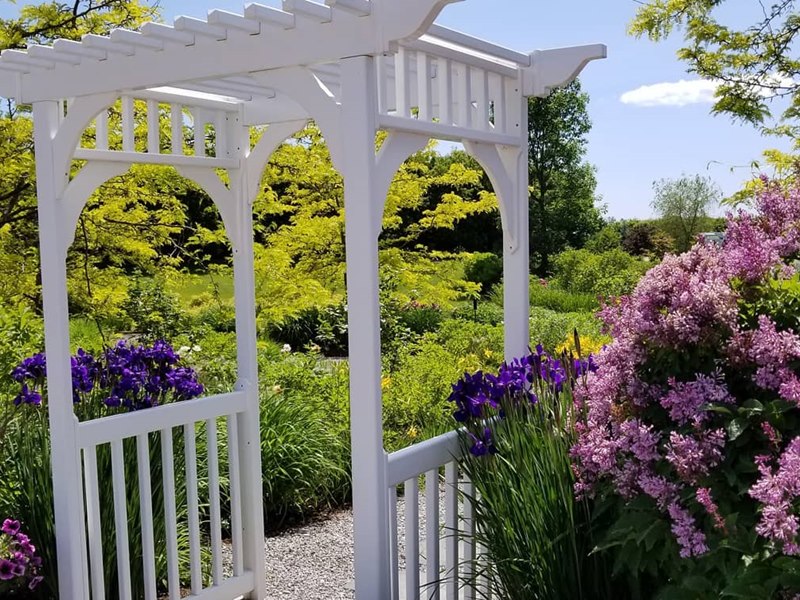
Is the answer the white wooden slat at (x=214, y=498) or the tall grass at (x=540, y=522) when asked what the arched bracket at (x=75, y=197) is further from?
the tall grass at (x=540, y=522)

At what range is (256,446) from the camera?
12.2 ft

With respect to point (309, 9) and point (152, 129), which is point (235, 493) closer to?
point (152, 129)

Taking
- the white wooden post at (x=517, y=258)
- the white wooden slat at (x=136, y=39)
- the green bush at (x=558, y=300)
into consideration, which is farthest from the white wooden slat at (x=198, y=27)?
the green bush at (x=558, y=300)

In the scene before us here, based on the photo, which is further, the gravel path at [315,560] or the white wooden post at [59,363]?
the gravel path at [315,560]

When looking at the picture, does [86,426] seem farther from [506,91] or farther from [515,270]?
[506,91]

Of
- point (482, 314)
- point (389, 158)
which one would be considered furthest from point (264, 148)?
point (482, 314)

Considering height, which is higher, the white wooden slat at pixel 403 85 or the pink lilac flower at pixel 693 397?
the white wooden slat at pixel 403 85

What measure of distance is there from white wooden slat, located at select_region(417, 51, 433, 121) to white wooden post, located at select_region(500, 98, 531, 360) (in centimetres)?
56

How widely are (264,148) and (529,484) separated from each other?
1.85 metres

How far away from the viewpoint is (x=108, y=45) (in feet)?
9.19

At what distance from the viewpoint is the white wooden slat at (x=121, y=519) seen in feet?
10.4

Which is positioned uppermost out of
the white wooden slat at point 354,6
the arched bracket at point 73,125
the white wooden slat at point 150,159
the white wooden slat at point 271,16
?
the white wooden slat at point 271,16

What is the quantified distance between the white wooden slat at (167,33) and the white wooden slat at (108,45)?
0.15 meters

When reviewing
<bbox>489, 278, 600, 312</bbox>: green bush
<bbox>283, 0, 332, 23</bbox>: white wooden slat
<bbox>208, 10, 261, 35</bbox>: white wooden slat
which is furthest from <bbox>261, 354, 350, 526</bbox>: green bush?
<bbox>489, 278, 600, 312</bbox>: green bush
